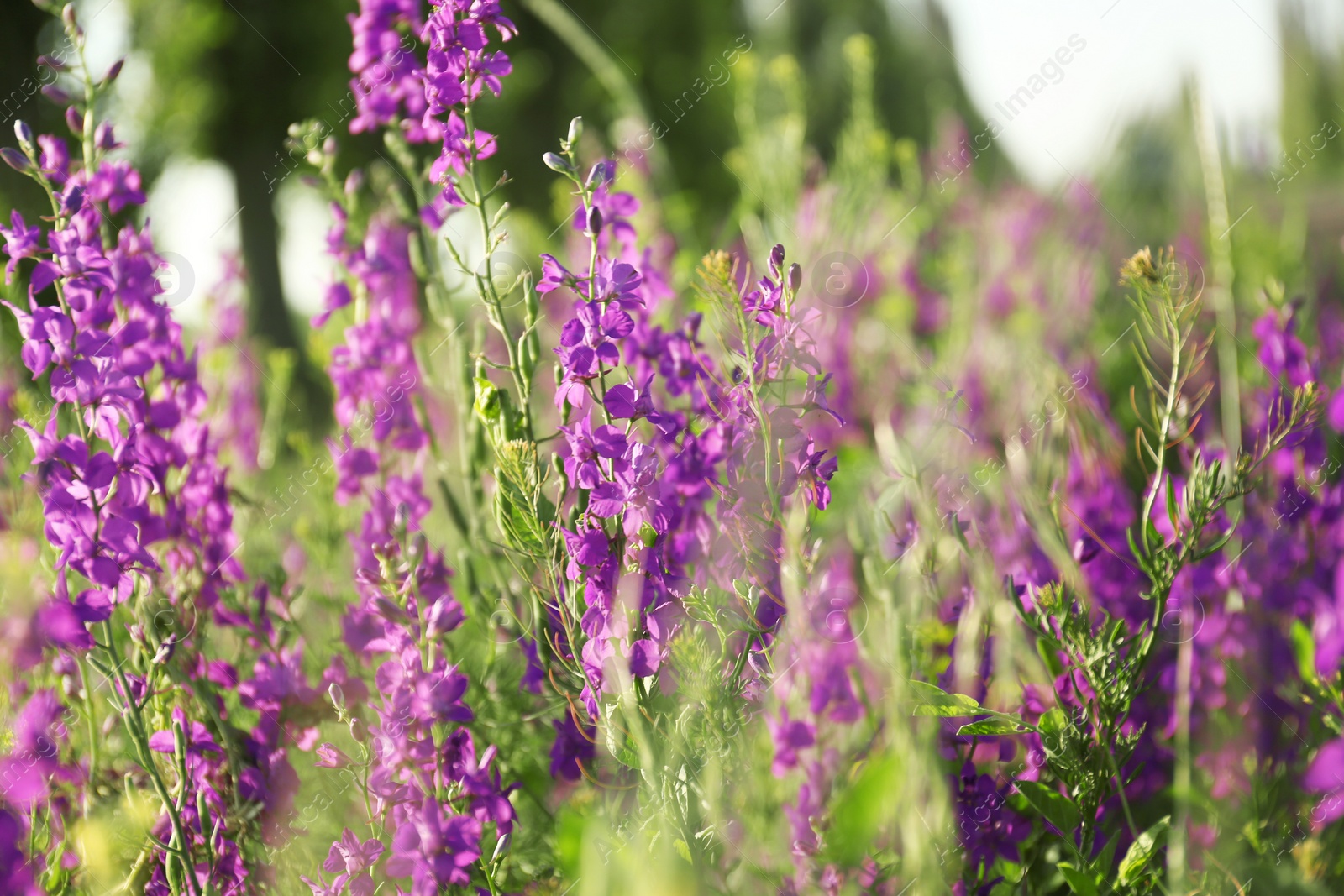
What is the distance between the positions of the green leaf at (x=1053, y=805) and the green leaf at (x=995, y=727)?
0.18 ft

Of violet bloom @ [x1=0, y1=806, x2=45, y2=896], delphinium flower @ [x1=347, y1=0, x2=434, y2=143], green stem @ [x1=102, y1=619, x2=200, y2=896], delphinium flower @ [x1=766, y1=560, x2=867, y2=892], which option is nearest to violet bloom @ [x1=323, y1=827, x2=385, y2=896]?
green stem @ [x1=102, y1=619, x2=200, y2=896]

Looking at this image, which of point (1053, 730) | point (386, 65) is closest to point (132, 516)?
point (386, 65)

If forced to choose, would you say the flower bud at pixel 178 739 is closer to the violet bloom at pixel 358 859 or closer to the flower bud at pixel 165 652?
the flower bud at pixel 165 652

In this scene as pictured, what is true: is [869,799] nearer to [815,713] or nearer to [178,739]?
[815,713]

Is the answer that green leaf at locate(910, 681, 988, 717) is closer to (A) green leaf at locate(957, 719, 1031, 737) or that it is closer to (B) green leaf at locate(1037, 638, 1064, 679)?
(A) green leaf at locate(957, 719, 1031, 737)

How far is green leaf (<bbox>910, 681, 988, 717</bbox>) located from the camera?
878 mm

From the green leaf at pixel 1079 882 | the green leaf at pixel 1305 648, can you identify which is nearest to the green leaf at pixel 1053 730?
the green leaf at pixel 1079 882

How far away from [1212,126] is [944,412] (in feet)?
3.03

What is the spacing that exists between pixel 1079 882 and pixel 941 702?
245 mm

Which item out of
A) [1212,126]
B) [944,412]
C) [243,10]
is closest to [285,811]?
[944,412]

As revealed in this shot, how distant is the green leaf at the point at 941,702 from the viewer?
2.88 feet

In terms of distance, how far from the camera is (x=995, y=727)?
0.98 metres

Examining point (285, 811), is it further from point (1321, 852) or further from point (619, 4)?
point (619, 4)

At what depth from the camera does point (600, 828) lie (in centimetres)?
94
